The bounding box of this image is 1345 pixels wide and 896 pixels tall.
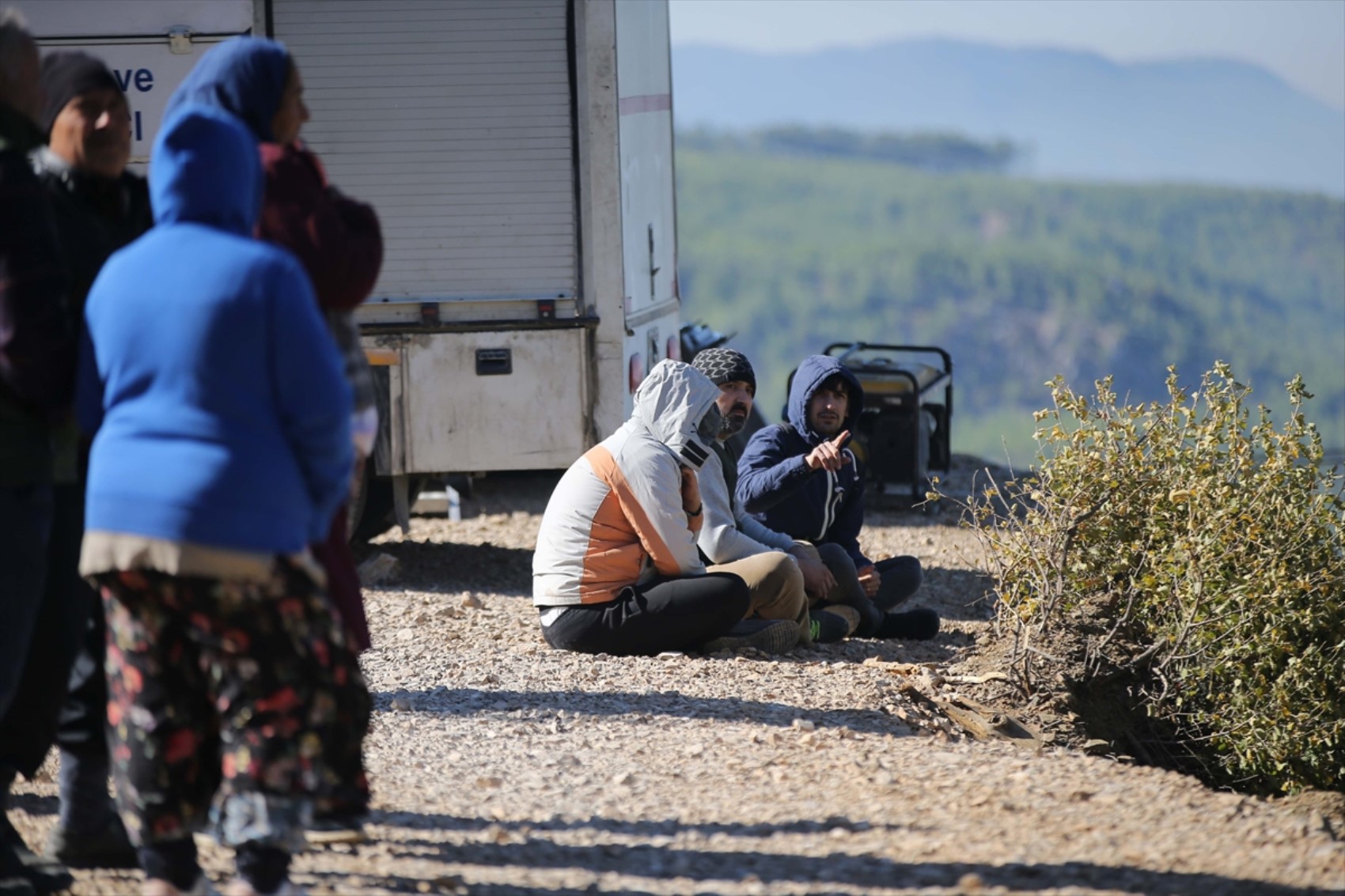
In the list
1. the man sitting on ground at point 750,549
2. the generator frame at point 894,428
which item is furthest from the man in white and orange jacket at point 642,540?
the generator frame at point 894,428

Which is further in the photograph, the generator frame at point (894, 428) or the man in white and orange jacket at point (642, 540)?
the generator frame at point (894, 428)

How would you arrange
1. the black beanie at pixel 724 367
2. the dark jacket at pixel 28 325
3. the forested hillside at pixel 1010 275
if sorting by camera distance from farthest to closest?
1. the forested hillside at pixel 1010 275
2. the black beanie at pixel 724 367
3. the dark jacket at pixel 28 325

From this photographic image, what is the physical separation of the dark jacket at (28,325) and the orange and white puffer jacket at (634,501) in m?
2.64

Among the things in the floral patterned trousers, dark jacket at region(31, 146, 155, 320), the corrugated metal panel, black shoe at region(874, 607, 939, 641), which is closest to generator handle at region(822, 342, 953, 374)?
the corrugated metal panel

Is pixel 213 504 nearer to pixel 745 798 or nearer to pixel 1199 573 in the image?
pixel 745 798

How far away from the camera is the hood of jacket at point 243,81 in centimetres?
309

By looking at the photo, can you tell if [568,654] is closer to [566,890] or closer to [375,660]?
[375,660]

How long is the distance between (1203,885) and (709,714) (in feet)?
6.07

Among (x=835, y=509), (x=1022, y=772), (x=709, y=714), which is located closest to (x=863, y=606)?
(x=835, y=509)

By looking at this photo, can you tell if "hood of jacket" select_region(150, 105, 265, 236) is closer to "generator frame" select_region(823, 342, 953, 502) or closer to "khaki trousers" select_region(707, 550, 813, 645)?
"khaki trousers" select_region(707, 550, 813, 645)

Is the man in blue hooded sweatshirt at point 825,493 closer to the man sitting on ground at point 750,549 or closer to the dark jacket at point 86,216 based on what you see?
the man sitting on ground at point 750,549

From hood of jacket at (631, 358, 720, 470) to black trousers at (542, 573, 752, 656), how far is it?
1.47 ft

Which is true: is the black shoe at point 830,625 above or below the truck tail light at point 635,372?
below

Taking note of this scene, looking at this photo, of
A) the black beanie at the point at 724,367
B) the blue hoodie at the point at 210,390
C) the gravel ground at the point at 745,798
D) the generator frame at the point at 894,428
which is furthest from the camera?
the generator frame at the point at 894,428
